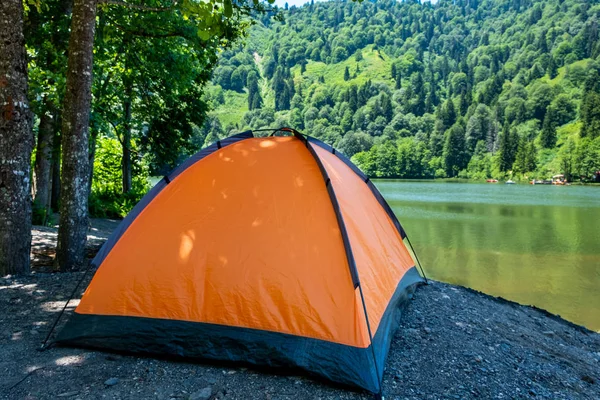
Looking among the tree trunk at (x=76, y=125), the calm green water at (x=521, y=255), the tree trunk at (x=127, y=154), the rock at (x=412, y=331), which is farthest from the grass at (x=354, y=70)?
the rock at (x=412, y=331)

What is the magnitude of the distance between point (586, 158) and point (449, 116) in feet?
156

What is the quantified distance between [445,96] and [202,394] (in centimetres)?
15408

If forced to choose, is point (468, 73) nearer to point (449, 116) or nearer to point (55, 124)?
point (449, 116)

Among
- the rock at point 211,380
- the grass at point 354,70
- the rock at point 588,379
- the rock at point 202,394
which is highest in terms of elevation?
the grass at point 354,70

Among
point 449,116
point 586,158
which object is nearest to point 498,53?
point 449,116

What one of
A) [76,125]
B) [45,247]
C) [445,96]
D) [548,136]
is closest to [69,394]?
[76,125]

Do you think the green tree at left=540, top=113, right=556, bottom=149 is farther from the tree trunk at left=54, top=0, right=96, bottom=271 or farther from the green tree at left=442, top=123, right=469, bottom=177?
the tree trunk at left=54, top=0, right=96, bottom=271

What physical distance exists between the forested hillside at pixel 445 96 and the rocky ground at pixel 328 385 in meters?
33.8

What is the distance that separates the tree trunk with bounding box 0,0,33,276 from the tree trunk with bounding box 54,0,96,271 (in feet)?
1.27

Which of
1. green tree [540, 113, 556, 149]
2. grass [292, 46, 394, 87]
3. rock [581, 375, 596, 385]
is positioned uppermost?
grass [292, 46, 394, 87]

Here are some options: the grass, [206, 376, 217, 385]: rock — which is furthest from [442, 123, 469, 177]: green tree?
[206, 376, 217, 385]: rock

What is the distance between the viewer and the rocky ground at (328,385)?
2924 mm

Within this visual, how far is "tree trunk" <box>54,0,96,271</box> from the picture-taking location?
16.8 feet

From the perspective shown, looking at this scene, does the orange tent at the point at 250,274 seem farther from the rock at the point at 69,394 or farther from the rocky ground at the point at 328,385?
the rock at the point at 69,394
